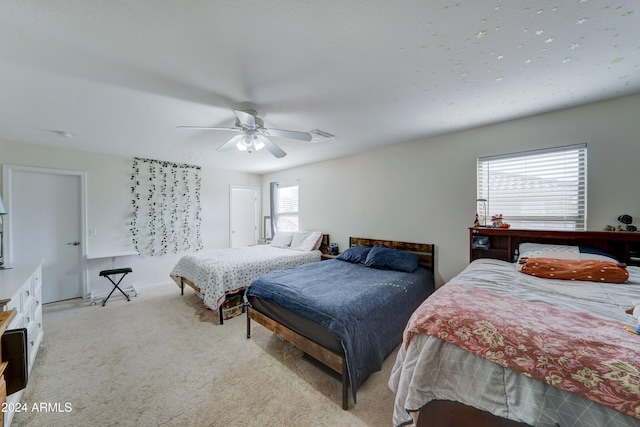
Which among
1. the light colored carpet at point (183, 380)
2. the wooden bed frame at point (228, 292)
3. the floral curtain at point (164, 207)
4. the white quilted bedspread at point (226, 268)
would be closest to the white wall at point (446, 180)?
the wooden bed frame at point (228, 292)

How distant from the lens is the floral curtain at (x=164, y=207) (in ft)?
14.4

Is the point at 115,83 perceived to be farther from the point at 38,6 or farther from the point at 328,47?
the point at 328,47

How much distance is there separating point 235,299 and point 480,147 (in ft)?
12.8

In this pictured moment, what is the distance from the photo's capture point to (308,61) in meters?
1.64

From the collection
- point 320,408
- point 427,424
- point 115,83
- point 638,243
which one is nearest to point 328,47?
point 115,83

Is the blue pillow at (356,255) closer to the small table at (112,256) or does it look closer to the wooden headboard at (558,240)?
the wooden headboard at (558,240)

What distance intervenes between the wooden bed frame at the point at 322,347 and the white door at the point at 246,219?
3391mm

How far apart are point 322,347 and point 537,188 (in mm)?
2928

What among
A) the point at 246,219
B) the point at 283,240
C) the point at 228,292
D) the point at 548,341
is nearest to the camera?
the point at 548,341

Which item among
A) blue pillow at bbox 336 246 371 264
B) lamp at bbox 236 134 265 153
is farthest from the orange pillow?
lamp at bbox 236 134 265 153

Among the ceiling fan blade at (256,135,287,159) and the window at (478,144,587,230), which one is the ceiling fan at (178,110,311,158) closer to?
the ceiling fan blade at (256,135,287,159)

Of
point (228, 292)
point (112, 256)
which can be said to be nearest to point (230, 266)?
point (228, 292)

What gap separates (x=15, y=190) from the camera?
3.43 m

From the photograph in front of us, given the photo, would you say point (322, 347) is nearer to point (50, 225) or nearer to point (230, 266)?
point (230, 266)
